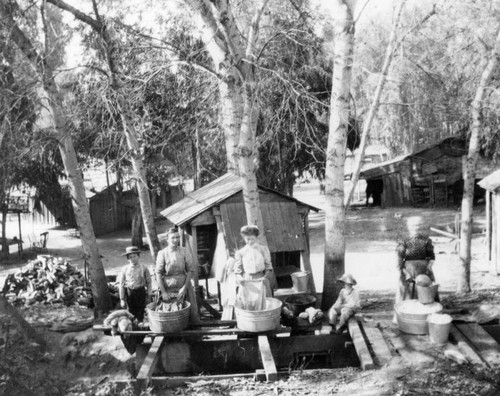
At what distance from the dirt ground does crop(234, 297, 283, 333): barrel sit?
3.55 feet

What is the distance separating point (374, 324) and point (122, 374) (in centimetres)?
453

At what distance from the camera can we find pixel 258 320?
302 inches

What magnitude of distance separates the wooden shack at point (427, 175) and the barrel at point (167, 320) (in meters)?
25.3

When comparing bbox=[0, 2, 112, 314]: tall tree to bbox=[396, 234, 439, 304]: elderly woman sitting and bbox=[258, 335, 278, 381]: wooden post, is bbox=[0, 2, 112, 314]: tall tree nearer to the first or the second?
Answer: bbox=[258, 335, 278, 381]: wooden post

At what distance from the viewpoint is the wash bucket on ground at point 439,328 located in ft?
23.5

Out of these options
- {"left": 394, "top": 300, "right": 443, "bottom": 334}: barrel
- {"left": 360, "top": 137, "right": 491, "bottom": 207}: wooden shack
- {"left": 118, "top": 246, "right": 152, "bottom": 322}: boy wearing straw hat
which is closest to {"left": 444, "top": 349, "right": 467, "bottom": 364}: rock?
{"left": 394, "top": 300, "right": 443, "bottom": 334}: barrel

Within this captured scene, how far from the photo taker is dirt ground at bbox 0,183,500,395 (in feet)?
20.4

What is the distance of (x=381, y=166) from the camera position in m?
32.7

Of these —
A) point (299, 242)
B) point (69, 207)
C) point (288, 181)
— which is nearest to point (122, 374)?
point (299, 242)

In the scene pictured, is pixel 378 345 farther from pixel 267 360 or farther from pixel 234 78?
pixel 234 78

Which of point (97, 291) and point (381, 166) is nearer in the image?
point (97, 291)

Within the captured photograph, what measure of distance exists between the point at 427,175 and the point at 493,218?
51.8 ft

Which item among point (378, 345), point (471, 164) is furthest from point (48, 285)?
point (471, 164)

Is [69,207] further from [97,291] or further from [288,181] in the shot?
[97,291]
